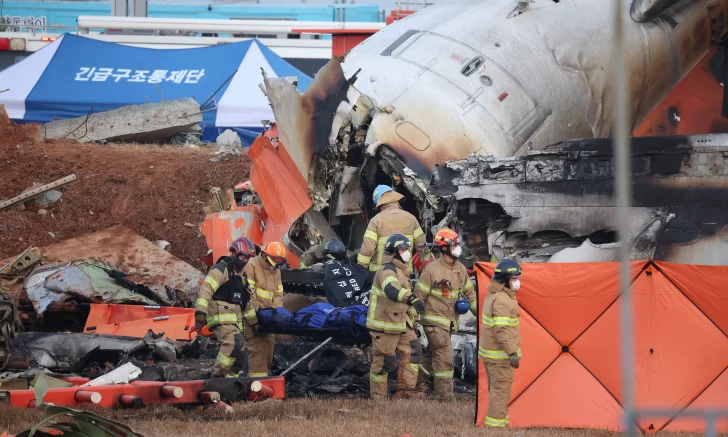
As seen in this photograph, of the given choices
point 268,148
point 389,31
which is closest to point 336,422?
point 268,148

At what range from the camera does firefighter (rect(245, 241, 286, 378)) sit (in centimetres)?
930

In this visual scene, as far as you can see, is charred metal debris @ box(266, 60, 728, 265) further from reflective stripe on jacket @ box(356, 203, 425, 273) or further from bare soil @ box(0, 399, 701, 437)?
bare soil @ box(0, 399, 701, 437)

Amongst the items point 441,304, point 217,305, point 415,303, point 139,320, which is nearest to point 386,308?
point 415,303

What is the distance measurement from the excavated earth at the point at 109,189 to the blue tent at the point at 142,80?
284 cm

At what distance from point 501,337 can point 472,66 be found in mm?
5450

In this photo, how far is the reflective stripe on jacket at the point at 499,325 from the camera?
7449mm

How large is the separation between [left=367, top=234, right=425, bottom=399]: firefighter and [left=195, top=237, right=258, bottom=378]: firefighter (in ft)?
3.66

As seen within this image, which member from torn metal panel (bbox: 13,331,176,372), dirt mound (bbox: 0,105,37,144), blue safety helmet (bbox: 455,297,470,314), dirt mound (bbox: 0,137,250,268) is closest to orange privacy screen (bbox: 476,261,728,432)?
blue safety helmet (bbox: 455,297,470,314)

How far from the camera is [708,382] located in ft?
24.7

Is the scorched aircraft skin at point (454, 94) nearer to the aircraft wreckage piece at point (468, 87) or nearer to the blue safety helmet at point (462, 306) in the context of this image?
the aircraft wreckage piece at point (468, 87)

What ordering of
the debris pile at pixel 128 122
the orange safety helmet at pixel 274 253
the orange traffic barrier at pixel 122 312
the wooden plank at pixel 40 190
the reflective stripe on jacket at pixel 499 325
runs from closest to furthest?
the reflective stripe on jacket at pixel 499 325 → the orange safety helmet at pixel 274 253 → the orange traffic barrier at pixel 122 312 → the wooden plank at pixel 40 190 → the debris pile at pixel 128 122

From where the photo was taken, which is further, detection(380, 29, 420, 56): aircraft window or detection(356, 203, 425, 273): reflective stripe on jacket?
detection(380, 29, 420, 56): aircraft window

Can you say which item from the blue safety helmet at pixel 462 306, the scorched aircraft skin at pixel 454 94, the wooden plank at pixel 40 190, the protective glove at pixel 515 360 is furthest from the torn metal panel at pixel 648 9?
the wooden plank at pixel 40 190

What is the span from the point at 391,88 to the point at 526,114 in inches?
63.4
